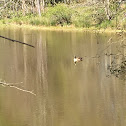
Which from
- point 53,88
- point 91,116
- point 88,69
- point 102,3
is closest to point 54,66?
point 88,69

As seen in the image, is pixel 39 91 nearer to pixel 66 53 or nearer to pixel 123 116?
pixel 123 116

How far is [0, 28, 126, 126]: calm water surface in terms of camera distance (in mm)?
7016

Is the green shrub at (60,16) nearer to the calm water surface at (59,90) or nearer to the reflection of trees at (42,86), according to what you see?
the reflection of trees at (42,86)

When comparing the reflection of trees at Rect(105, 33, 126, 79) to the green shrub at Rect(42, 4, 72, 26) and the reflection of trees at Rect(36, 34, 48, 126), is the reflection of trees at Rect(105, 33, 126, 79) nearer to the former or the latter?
the reflection of trees at Rect(36, 34, 48, 126)

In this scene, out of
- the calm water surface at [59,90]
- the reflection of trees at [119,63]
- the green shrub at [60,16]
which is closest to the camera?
the reflection of trees at [119,63]

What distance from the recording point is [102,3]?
491 cm

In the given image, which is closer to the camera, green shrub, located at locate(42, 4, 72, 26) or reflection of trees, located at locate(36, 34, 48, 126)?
reflection of trees, located at locate(36, 34, 48, 126)

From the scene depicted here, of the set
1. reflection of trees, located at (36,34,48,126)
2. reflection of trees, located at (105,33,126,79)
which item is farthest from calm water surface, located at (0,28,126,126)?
reflection of trees, located at (105,33,126,79)

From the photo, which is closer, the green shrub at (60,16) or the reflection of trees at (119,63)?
the reflection of trees at (119,63)

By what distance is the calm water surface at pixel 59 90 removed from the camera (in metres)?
7.02

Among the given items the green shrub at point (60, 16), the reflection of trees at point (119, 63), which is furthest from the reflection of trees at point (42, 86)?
the green shrub at point (60, 16)

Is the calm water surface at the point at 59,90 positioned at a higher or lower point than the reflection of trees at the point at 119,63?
lower

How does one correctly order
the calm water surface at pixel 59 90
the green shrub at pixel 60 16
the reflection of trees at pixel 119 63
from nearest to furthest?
the reflection of trees at pixel 119 63, the calm water surface at pixel 59 90, the green shrub at pixel 60 16

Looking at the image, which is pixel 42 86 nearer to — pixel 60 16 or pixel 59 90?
pixel 59 90
